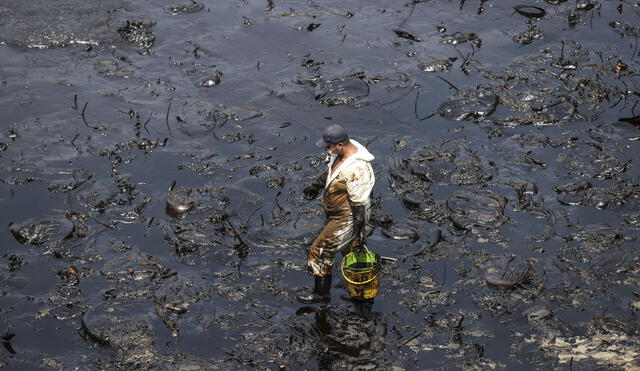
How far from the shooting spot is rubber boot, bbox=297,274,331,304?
8234mm

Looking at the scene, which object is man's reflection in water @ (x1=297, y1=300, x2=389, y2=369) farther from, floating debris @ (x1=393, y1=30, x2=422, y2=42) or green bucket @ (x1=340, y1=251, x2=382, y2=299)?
floating debris @ (x1=393, y1=30, x2=422, y2=42)

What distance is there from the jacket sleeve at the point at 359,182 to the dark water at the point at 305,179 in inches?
49.9

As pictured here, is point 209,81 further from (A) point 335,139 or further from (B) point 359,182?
(B) point 359,182

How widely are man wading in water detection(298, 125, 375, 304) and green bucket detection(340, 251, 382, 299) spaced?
5.1 inches

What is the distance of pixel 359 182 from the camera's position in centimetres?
766

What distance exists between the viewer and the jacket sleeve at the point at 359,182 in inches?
301

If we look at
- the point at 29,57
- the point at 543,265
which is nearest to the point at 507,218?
the point at 543,265

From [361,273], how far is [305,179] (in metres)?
2.54

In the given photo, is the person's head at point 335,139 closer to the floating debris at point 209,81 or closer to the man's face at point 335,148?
the man's face at point 335,148

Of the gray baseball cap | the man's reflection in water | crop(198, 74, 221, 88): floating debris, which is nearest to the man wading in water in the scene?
the gray baseball cap

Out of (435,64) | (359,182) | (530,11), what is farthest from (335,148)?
(530,11)

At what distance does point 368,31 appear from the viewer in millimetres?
13602

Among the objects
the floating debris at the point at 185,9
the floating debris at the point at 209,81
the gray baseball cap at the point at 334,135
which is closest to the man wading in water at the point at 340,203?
the gray baseball cap at the point at 334,135

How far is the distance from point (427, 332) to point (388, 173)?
2.95 metres
